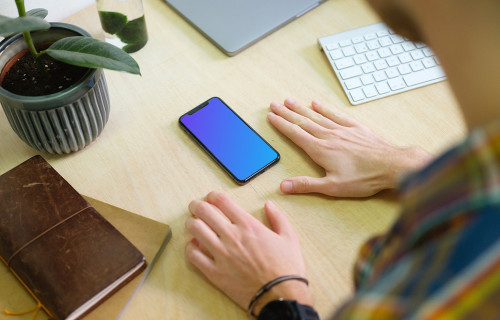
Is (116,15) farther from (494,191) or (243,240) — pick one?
(494,191)

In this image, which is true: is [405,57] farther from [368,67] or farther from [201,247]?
[201,247]

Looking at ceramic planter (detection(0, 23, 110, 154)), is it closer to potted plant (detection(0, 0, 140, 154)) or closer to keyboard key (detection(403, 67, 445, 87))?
potted plant (detection(0, 0, 140, 154))

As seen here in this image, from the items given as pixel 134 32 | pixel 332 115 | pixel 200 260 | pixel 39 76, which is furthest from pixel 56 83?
pixel 332 115

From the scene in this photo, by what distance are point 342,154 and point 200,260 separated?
0.98ft

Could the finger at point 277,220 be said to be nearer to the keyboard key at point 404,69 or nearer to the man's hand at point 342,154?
the man's hand at point 342,154

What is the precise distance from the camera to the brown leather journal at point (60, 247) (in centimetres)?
68

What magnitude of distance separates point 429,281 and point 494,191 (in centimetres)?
8

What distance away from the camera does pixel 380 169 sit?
2.67 feet

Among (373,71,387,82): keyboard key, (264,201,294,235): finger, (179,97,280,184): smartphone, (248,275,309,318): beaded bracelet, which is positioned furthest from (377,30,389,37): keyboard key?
(248,275,309,318): beaded bracelet

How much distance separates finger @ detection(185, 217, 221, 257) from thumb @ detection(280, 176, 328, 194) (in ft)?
0.47

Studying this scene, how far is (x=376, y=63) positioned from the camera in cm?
98

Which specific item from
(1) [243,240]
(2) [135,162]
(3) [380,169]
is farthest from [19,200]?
(3) [380,169]

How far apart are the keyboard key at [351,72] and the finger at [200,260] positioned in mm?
453

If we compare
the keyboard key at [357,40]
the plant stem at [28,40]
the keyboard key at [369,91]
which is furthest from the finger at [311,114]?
the plant stem at [28,40]
